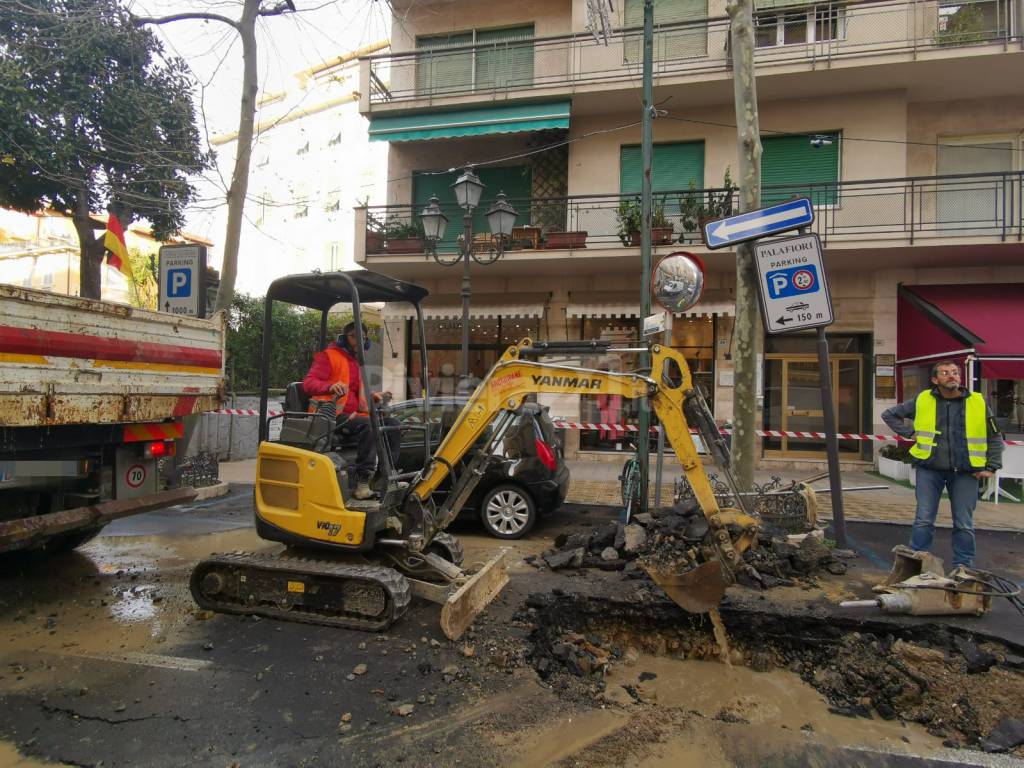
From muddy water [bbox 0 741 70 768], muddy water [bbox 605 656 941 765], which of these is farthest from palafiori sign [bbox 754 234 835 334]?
muddy water [bbox 0 741 70 768]

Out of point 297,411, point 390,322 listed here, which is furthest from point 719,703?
point 390,322

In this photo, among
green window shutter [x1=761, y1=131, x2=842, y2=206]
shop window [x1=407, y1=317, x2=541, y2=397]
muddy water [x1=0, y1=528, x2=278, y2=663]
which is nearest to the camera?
muddy water [x1=0, y1=528, x2=278, y2=663]

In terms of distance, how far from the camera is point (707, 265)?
498 inches

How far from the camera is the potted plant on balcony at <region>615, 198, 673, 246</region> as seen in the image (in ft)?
39.1

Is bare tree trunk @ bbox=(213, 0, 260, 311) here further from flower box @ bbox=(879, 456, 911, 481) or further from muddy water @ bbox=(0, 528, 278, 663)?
flower box @ bbox=(879, 456, 911, 481)

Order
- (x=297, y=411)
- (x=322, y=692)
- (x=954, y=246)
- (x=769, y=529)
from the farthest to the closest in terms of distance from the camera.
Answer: (x=954, y=246) < (x=769, y=529) < (x=297, y=411) < (x=322, y=692)

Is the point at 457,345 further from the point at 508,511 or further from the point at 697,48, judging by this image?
the point at 697,48

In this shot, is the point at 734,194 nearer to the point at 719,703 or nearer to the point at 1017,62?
the point at 1017,62

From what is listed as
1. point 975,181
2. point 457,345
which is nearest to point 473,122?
point 457,345

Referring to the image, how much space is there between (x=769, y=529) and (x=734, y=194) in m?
8.84

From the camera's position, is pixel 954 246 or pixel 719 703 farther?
pixel 954 246

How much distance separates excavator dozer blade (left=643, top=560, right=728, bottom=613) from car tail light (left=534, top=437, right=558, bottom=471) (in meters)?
2.85

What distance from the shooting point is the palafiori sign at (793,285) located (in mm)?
5793

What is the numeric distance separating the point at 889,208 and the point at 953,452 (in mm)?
9070
